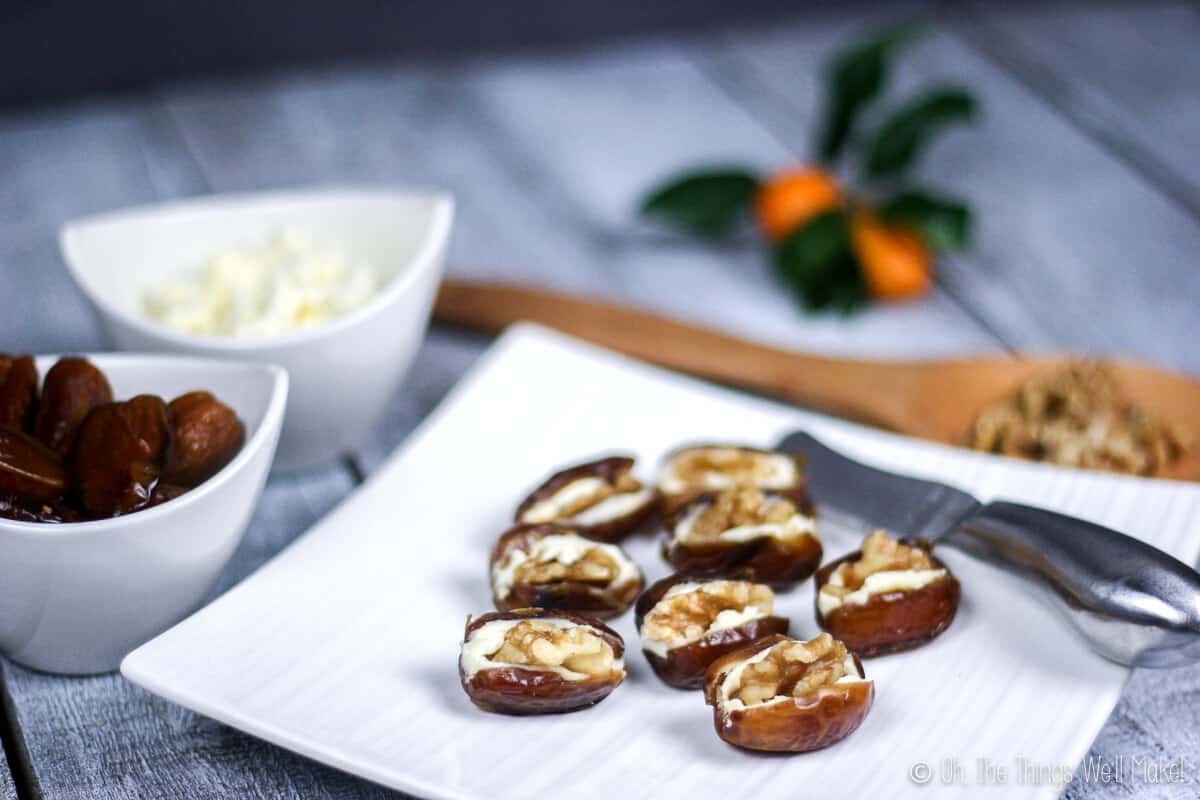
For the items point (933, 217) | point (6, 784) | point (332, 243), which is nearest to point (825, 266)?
point (933, 217)

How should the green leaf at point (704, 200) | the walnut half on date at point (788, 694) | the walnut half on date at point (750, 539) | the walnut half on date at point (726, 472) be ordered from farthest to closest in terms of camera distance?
the green leaf at point (704, 200) < the walnut half on date at point (726, 472) < the walnut half on date at point (750, 539) < the walnut half on date at point (788, 694)

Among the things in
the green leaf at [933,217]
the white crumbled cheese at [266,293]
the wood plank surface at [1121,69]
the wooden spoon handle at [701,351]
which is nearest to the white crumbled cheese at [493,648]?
the white crumbled cheese at [266,293]

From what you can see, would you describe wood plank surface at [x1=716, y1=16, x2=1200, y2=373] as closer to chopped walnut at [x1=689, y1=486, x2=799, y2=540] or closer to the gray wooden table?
the gray wooden table

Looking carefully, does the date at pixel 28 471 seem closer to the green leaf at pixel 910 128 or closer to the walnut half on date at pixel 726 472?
the walnut half on date at pixel 726 472

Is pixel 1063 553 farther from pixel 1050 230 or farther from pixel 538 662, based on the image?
pixel 1050 230

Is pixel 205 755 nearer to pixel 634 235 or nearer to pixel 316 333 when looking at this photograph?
pixel 316 333

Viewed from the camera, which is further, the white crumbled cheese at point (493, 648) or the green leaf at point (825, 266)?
the green leaf at point (825, 266)

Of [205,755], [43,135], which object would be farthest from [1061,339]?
[43,135]

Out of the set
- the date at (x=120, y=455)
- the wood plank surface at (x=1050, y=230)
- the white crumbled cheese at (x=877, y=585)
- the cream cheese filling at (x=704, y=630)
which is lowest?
the wood plank surface at (x=1050, y=230)
